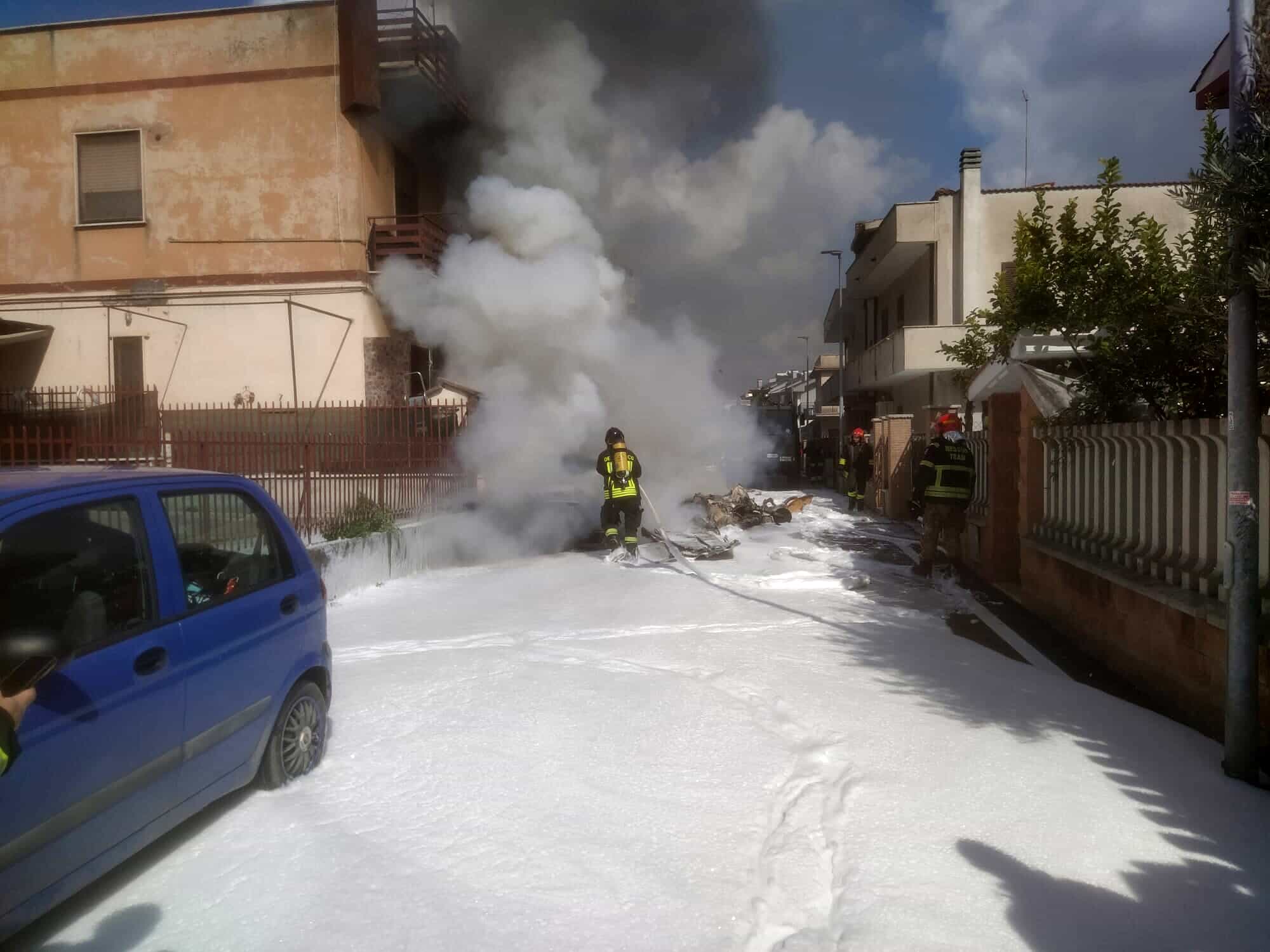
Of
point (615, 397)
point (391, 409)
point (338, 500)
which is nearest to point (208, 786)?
point (338, 500)

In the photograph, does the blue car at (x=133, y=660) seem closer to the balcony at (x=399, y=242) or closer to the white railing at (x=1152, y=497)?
the white railing at (x=1152, y=497)

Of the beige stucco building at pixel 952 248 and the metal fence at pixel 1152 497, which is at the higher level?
the beige stucco building at pixel 952 248

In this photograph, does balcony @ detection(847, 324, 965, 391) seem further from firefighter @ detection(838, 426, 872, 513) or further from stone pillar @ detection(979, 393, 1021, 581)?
stone pillar @ detection(979, 393, 1021, 581)

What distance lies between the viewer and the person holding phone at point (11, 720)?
2.33 meters

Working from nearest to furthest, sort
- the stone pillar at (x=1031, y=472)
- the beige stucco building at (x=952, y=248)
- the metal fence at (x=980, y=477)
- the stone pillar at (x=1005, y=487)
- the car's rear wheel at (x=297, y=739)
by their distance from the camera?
the car's rear wheel at (x=297, y=739) → the stone pillar at (x=1031, y=472) → the stone pillar at (x=1005, y=487) → the metal fence at (x=980, y=477) → the beige stucco building at (x=952, y=248)

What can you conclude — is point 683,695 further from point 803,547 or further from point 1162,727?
point 803,547

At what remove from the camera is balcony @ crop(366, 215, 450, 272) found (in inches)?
645

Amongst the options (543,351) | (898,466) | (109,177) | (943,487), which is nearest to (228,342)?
(109,177)

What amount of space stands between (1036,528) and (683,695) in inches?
180

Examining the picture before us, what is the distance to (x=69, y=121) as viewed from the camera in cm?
1667

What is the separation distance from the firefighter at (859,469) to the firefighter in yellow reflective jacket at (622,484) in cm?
850

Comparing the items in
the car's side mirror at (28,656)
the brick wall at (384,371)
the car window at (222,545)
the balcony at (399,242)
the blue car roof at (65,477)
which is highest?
the balcony at (399,242)

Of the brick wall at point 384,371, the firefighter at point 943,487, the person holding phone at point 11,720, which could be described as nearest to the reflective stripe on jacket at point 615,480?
the firefighter at point 943,487

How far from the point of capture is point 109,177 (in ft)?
55.2
